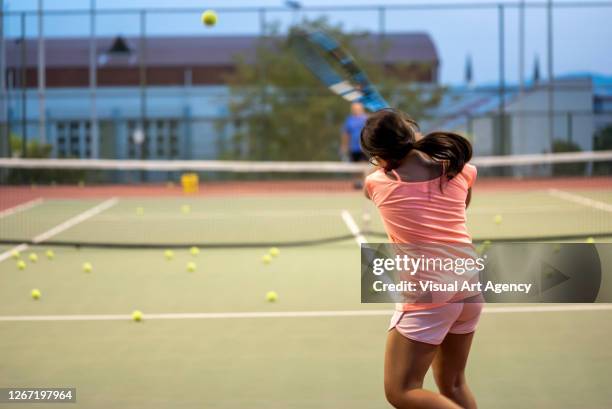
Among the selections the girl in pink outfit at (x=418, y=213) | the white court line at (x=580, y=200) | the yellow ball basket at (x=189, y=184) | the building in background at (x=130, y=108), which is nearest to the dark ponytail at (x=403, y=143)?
the girl in pink outfit at (x=418, y=213)

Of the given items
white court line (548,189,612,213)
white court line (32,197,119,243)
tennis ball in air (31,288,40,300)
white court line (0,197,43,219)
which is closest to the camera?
tennis ball in air (31,288,40,300)

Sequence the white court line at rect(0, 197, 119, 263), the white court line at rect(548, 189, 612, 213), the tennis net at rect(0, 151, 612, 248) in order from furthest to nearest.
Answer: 1. the white court line at rect(548, 189, 612, 213)
2. the tennis net at rect(0, 151, 612, 248)
3. the white court line at rect(0, 197, 119, 263)

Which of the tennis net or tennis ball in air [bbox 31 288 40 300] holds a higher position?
the tennis net

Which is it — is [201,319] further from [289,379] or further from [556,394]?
[556,394]

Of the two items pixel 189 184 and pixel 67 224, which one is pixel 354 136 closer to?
pixel 189 184

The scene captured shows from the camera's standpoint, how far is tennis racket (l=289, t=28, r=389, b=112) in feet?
14.6

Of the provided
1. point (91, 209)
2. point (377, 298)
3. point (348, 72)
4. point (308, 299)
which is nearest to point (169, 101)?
point (91, 209)

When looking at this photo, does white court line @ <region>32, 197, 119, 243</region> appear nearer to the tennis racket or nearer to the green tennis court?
the green tennis court

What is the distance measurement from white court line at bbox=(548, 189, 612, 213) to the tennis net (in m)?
0.02

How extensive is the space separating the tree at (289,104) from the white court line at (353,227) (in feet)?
23.4

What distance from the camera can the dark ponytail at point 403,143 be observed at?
2.95 m

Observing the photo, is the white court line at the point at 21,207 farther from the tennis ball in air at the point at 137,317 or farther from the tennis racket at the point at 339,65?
the tennis racket at the point at 339,65

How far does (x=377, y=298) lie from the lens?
3234 millimetres

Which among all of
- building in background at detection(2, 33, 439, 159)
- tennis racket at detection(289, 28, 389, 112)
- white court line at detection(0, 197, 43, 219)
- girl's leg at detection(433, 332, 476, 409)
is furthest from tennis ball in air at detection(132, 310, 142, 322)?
building in background at detection(2, 33, 439, 159)
